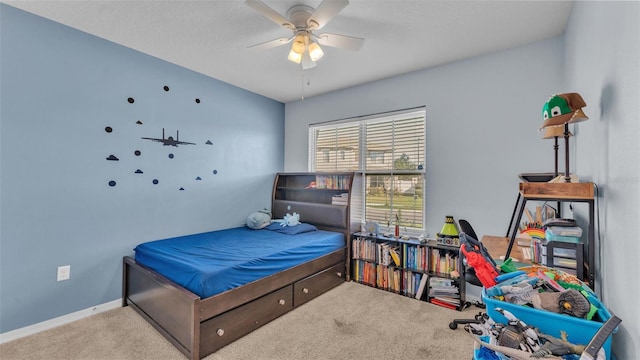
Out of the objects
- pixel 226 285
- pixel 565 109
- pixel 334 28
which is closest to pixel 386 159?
pixel 334 28

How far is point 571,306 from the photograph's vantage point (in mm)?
956

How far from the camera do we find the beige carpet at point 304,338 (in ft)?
6.47

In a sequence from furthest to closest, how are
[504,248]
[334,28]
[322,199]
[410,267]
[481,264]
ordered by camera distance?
1. [322,199]
2. [410,267]
3. [334,28]
4. [504,248]
5. [481,264]

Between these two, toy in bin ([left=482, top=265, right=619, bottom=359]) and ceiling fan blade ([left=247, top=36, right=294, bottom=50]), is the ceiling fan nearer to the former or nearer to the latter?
ceiling fan blade ([left=247, top=36, right=294, bottom=50])

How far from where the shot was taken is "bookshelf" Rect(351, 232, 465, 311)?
2.77 meters

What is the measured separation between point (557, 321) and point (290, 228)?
284 cm

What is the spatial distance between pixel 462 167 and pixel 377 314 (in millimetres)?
1853

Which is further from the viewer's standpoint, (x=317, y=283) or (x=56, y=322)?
(x=317, y=283)

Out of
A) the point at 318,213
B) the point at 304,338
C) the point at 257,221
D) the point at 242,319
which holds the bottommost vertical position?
the point at 304,338

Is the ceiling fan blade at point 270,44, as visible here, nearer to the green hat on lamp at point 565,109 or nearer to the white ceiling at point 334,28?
the white ceiling at point 334,28

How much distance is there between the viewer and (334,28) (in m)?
2.38

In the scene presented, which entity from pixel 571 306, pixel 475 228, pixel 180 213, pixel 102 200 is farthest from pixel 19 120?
pixel 475 228

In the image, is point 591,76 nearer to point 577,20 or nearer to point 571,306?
point 577,20

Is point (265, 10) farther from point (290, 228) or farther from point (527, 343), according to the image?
point (290, 228)
